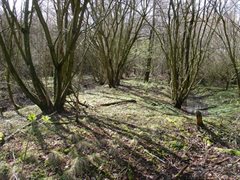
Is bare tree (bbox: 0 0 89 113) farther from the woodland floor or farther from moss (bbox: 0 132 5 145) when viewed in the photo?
moss (bbox: 0 132 5 145)

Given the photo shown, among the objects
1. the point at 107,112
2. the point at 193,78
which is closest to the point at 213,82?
the point at 193,78

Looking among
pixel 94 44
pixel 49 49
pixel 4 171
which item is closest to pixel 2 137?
pixel 4 171

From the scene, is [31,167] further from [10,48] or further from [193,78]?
[193,78]

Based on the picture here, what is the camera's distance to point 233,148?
5316 mm

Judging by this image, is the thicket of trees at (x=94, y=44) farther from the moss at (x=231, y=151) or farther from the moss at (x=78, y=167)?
the moss at (x=231, y=151)

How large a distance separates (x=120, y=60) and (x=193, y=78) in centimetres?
530

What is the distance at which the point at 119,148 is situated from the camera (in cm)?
485

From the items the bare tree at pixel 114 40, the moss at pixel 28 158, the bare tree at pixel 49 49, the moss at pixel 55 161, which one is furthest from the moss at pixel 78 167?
the bare tree at pixel 114 40

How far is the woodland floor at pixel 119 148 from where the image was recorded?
13.9 ft

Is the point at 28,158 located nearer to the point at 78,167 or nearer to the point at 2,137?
the point at 78,167

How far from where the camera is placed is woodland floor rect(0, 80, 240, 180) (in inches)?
167

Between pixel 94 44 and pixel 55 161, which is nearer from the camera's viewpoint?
pixel 55 161

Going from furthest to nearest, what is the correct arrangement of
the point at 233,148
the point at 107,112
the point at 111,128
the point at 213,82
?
the point at 213,82 < the point at 107,112 < the point at 111,128 < the point at 233,148

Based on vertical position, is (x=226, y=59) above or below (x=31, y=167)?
above
